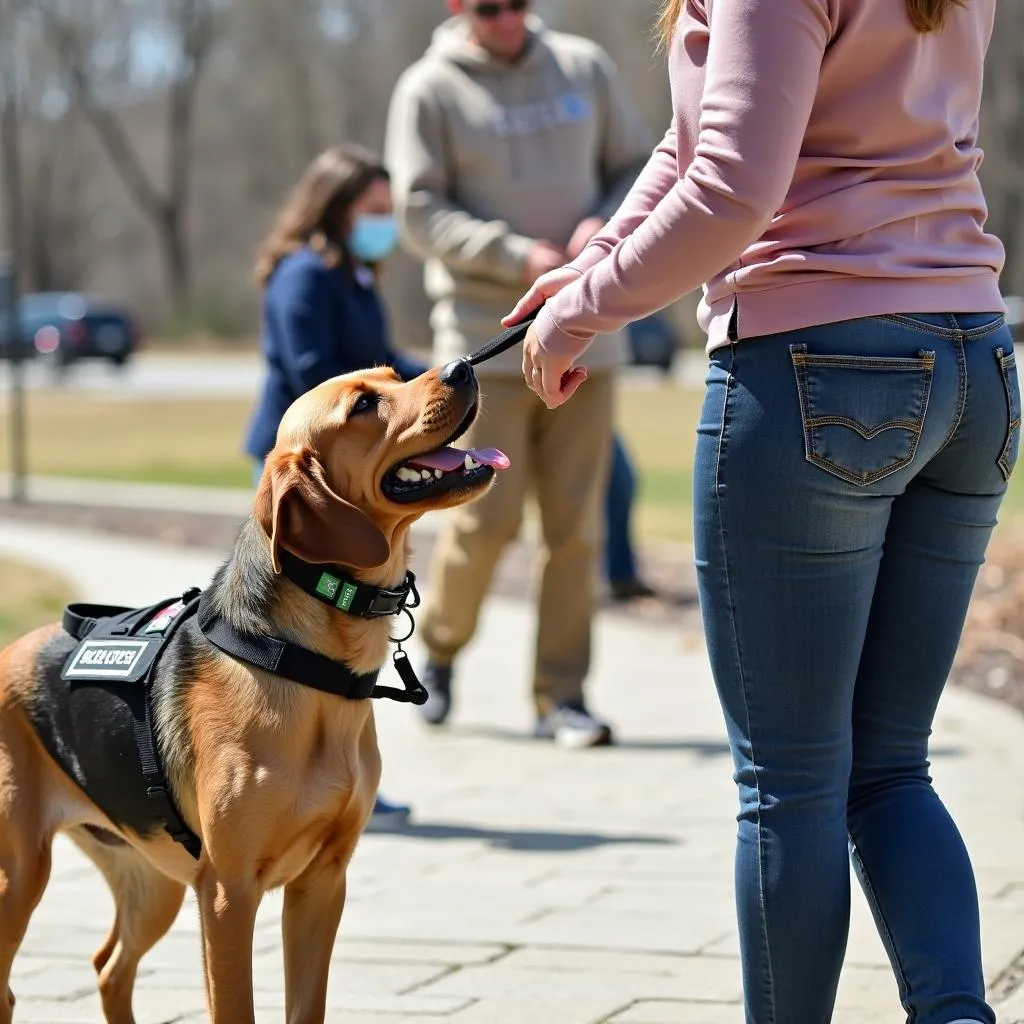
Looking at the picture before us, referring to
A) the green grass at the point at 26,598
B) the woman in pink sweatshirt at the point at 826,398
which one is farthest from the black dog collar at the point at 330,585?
the green grass at the point at 26,598

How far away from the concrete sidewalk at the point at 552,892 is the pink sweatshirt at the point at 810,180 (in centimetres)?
173

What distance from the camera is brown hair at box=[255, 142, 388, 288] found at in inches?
231

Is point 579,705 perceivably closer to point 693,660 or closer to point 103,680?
point 693,660

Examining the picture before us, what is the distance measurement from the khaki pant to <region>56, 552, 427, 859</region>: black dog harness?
2852mm

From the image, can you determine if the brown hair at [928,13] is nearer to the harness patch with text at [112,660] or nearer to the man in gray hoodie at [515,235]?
the harness patch with text at [112,660]

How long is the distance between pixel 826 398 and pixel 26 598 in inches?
296

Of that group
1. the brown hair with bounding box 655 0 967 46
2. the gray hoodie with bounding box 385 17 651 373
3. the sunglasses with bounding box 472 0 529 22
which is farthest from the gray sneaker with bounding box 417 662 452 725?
the brown hair with bounding box 655 0 967 46

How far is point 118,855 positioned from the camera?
387 centimetres

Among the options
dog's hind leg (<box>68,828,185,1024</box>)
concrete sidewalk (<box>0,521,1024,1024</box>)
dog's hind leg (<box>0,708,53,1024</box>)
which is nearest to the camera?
dog's hind leg (<box>0,708,53,1024</box>)

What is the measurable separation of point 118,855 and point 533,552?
7.84m

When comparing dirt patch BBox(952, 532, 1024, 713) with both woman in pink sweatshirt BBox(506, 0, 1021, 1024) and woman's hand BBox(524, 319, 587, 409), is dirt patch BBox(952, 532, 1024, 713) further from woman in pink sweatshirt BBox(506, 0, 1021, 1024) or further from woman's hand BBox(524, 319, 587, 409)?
woman's hand BBox(524, 319, 587, 409)

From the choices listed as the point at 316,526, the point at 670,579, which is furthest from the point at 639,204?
the point at 670,579

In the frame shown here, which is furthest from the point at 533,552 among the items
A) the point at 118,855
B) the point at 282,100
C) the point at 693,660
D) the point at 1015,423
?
the point at 282,100

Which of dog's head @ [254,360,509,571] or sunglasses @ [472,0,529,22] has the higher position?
sunglasses @ [472,0,529,22]
